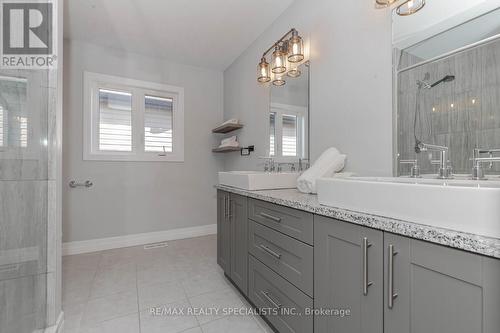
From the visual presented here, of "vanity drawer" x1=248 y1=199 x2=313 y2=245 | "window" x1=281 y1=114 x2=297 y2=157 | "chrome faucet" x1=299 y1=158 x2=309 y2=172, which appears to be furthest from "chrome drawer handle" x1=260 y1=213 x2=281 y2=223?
"window" x1=281 y1=114 x2=297 y2=157

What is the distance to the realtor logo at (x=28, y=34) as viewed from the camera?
3.79ft

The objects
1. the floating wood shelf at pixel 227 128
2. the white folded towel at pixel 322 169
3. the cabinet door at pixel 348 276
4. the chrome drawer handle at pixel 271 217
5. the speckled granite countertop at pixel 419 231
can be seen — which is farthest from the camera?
the floating wood shelf at pixel 227 128

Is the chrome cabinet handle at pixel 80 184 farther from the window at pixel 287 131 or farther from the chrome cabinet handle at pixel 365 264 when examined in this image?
the chrome cabinet handle at pixel 365 264

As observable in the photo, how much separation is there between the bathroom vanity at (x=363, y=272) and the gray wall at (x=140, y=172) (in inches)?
81.7

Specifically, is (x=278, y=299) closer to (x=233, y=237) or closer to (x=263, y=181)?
(x=233, y=237)

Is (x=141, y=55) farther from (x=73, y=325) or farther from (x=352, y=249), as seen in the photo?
(x=352, y=249)

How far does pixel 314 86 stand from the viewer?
1908 millimetres

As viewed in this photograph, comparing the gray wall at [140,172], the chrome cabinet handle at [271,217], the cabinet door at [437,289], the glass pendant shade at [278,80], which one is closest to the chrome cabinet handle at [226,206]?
the chrome cabinet handle at [271,217]

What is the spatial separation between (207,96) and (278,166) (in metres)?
1.90

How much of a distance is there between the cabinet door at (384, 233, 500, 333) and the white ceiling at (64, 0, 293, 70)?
2.31 metres

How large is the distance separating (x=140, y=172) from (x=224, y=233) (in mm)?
1751

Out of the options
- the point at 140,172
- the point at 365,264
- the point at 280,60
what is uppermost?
the point at 280,60

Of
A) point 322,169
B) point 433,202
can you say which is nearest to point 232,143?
point 322,169

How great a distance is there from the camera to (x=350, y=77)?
1591 mm
